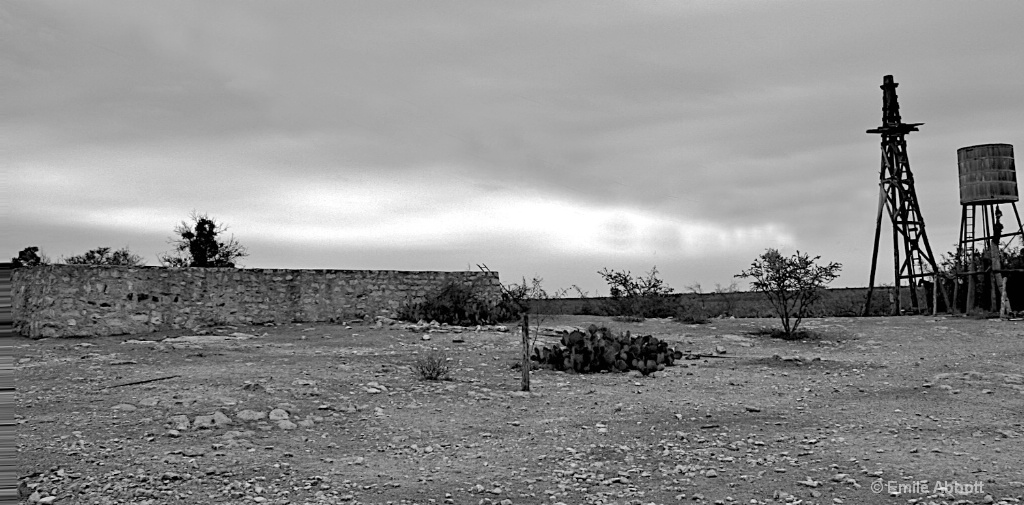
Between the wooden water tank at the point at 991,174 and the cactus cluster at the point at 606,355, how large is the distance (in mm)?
12605

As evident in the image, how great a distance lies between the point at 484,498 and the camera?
586 centimetres

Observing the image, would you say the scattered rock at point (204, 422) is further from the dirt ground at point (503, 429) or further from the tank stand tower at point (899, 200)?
the tank stand tower at point (899, 200)

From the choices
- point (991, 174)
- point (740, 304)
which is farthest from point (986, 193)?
point (740, 304)

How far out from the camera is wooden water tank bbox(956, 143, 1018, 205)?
20078 millimetres

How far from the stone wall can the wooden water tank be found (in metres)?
12.5

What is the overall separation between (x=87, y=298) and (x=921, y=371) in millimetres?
13706

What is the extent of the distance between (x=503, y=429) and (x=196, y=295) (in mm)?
9858

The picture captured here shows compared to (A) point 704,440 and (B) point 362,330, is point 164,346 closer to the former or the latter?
(B) point 362,330

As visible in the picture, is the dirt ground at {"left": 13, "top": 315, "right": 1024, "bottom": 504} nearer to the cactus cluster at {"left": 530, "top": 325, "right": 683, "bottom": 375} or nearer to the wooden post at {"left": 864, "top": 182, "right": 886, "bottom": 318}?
the cactus cluster at {"left": 530, "top": 325, "right": 683, "bottom": 375}

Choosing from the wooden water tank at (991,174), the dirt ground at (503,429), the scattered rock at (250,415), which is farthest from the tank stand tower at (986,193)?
the scattered rock at (250,415)

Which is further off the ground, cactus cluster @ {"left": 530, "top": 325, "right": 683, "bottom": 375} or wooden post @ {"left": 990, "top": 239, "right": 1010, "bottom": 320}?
wooden post @ {"left": 990, "top": 239, "right": 1010, "bottom": 320}

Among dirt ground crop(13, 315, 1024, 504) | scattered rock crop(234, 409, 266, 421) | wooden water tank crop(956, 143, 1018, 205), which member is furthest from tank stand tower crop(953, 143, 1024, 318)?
scattered rock crop(234, 409, 266, 421)

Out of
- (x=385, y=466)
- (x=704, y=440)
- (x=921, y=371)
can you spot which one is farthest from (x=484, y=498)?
(x=921, y=371)

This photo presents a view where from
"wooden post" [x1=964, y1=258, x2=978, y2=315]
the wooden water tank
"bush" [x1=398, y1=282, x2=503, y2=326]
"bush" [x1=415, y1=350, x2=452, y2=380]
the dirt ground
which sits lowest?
the dirt ground
